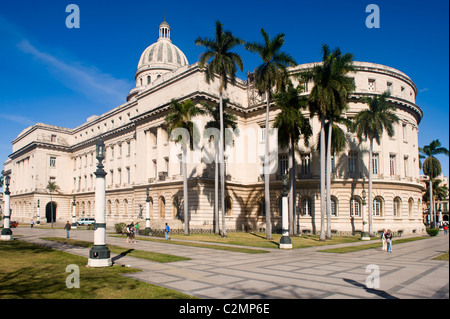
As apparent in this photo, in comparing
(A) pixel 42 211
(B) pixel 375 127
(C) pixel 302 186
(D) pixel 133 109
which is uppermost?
(D) pixel 133 109

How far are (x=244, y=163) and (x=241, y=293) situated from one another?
131 feet

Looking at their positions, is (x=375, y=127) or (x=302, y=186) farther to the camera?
(x=302, y=186)

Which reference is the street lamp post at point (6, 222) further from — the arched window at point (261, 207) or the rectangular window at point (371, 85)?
the rectangular window at point (371, 85)

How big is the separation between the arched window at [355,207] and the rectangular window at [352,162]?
3898 millimetres

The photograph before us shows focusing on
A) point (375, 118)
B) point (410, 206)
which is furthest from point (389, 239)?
point (410, 206)

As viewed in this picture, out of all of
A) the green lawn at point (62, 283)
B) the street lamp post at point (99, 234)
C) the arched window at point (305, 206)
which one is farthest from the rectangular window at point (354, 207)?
the green lawn at point (62, 283)

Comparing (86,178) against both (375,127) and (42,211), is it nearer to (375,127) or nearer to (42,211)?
(42,211)

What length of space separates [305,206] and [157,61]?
5369 cm

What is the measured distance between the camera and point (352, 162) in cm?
4666

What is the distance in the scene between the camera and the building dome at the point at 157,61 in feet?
270

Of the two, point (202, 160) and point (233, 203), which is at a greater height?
point (202, 160)
